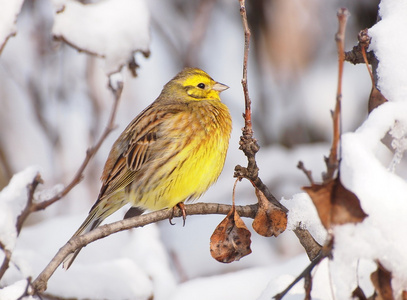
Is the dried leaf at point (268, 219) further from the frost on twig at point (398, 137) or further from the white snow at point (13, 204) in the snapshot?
the white snow at point (13, 204)

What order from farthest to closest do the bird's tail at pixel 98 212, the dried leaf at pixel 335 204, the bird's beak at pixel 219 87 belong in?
the bird's beak at pixel 219 87, the bird's tail at pixel 98 212, the dried leaf at pixel 335 204

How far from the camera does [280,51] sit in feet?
22.9

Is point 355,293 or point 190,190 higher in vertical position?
point 190,190

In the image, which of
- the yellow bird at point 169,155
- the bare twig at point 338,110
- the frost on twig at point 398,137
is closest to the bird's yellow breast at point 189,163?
the yellow bird at point 169,155

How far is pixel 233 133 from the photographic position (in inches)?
251

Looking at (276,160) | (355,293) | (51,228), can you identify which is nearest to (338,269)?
(355,293)

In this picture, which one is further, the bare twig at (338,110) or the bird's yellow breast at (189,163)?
the bird's yellow breast at (189,163)

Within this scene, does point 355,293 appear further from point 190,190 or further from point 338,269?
point 190,190

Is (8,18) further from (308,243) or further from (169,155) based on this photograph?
(308,243)

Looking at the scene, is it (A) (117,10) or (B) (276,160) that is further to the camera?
(B) (276,160)

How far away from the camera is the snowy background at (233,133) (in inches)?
73.2

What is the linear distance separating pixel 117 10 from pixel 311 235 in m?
2.02

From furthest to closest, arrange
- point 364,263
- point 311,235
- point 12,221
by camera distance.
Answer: point 12,221
point 311,235
point 364,263

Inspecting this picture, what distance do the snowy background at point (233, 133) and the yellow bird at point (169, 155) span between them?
346 millimetres
